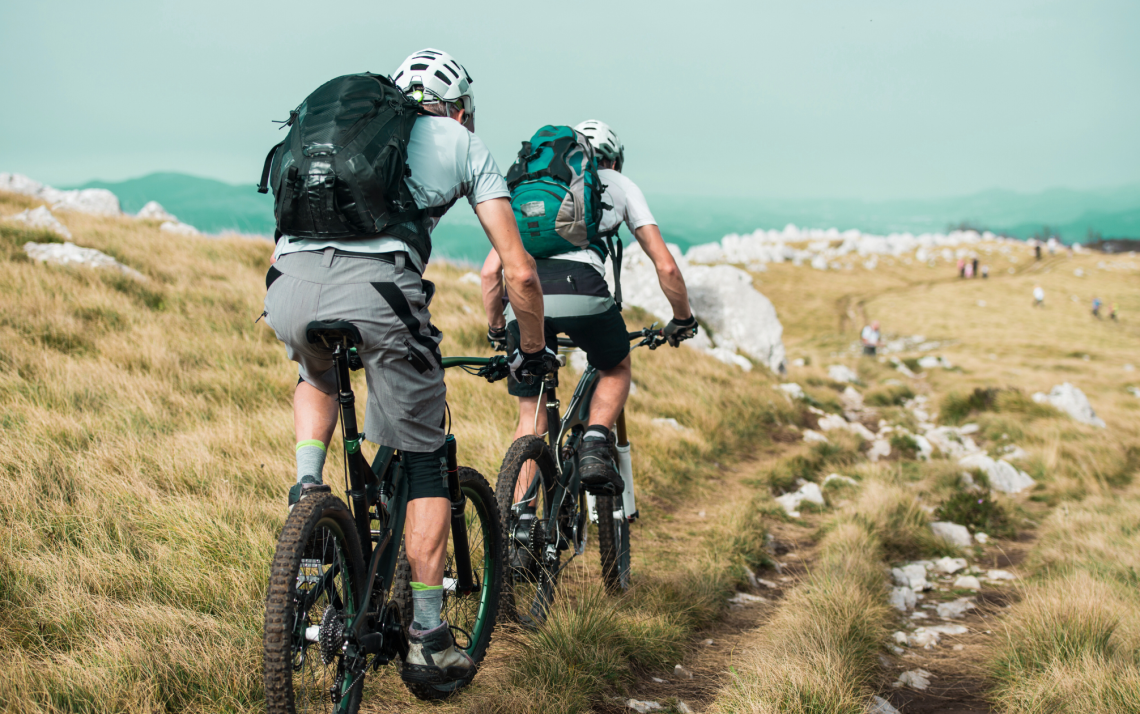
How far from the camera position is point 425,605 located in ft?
8.50

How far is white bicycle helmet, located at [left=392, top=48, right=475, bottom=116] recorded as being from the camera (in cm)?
271

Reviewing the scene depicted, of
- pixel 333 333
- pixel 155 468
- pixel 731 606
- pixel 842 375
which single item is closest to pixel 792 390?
pixel 842 375

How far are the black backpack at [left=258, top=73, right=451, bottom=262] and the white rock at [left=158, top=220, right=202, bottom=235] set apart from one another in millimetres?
13768

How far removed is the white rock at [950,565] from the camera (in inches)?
232

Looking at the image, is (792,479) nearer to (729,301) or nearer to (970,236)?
(729,301)

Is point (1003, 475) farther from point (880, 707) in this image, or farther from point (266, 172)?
point (266, 172)

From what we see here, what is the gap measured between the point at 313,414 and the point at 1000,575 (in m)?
5.85

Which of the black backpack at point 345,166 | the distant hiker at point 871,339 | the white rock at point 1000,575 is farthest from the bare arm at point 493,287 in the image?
the distant hiker at point 871,339

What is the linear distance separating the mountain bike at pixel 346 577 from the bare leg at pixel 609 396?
4.09 ft

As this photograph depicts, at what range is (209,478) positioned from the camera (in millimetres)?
4352

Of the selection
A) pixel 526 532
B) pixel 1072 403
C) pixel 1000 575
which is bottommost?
pixel 1072 403

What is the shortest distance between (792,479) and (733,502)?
1.63 meters

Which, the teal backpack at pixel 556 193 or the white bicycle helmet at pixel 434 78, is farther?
the teal backpack at pixel 556 193

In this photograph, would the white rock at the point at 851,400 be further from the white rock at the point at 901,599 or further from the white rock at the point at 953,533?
the white rock at the point at 901,599
